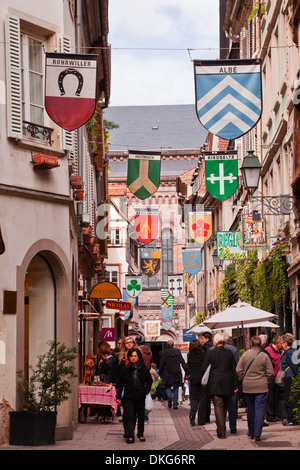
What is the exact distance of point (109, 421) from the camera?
2050 centimetres

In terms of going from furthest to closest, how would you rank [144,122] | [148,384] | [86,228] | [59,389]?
[144,122], [86,228], [148,384], [59,389]

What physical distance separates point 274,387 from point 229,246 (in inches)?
510

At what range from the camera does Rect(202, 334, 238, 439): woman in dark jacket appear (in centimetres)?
1522

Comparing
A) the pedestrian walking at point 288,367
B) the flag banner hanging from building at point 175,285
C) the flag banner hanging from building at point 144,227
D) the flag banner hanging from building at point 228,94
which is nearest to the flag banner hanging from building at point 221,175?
the pedestrian walking at point 288,367

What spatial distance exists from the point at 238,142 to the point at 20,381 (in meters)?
26.3

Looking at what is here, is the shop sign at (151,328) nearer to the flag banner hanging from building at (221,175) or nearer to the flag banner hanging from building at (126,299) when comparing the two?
the flag banner hanging from building at (126,299)

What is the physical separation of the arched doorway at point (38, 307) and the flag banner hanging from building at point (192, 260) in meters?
24.7

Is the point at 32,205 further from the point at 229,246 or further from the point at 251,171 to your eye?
the point at 229,246

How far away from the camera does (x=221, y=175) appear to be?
72.4ft

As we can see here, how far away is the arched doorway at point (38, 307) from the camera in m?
16.2

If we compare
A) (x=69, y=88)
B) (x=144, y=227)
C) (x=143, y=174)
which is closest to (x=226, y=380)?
(x=69, y=88)

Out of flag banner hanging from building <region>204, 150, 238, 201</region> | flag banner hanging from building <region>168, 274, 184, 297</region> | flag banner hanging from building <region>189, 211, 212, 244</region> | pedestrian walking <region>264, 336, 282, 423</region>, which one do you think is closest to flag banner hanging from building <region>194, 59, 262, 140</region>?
pedestrian walking <region>264, 336, 282, 423</region>
